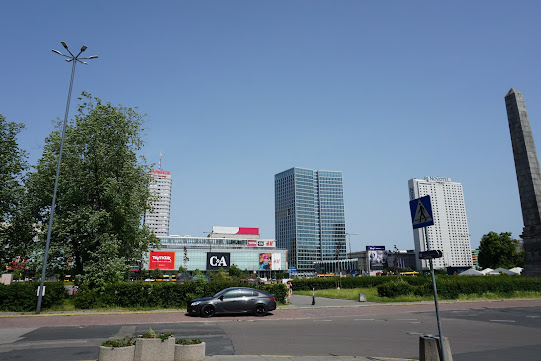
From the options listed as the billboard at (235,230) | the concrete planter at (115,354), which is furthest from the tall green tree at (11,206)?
the billboard at (235,230)

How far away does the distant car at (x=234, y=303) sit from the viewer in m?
18.3

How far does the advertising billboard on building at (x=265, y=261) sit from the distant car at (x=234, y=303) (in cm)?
12176

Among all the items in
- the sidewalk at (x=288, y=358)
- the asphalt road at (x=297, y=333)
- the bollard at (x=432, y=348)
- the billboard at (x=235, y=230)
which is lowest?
the asphalt road at (x=297, y=333)

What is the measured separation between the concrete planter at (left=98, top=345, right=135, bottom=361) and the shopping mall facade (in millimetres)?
91516

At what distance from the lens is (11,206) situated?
2314cm

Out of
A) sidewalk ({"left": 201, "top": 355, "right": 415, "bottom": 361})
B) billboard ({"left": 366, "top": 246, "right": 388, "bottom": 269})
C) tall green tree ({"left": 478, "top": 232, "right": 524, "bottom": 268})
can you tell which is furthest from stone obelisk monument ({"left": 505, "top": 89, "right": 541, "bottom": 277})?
billboard ({"left": 366, "top": 246, "right": 388, "bottom": 269})

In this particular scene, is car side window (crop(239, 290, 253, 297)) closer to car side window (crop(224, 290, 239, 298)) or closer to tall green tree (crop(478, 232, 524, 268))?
car side window (crop(224, 290, 239, 298))

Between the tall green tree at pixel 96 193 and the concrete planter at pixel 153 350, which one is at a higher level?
the tall green tree at pixel 96 193

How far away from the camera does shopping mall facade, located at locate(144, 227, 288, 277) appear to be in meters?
118

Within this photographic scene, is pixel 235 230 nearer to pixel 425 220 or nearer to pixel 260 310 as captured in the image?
pixel 260 310

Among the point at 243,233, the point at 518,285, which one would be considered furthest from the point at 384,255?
the point at 518,285

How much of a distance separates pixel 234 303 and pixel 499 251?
9004cm

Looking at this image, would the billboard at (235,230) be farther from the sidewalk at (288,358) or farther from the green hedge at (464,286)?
the sidewalk at (288,358)

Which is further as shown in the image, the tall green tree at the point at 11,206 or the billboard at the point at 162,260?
the billboard at the point at 162,260
